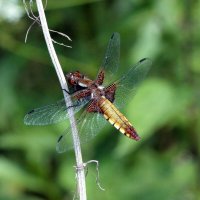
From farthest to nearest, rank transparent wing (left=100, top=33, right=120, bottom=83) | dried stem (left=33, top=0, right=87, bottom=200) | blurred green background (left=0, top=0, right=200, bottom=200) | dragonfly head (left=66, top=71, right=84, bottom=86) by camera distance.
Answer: blurred green background (left=0, top=0, right=200, bottom=200) < transparent wing (left=100, top=33, right=120, bottom=83) < dragonfly head (left=66, top=71, right=84, bottom=86) < dried stem (left=33, top=0, right=87, bottom=200)

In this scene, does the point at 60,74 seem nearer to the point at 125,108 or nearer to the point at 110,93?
the point at 110,93

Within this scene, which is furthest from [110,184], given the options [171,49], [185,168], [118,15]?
[118,15]

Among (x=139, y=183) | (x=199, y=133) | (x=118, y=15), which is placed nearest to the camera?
(x=199, y=133)

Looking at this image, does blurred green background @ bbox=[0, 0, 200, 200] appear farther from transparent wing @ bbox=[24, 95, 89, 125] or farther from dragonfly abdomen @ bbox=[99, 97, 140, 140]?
transparent wing @ bbox=[24, 95, 89, 125]

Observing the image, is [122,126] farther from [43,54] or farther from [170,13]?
[43,54]

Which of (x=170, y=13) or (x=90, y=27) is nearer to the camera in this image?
(x=170, y=13)

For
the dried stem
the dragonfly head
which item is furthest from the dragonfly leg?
the dried stem

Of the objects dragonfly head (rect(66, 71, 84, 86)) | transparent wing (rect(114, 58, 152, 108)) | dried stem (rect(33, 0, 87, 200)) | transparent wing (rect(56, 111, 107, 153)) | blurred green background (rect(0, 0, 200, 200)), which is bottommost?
dried stem (rect(33, 0, 87, 200))

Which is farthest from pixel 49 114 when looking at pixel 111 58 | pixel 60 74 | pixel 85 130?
pixel 60 74
